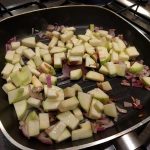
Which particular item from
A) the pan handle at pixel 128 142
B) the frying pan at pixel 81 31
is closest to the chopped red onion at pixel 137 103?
the frying pan at pixel 81 31

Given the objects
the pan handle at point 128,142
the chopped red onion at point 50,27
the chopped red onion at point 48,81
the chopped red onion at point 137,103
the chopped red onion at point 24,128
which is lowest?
the pan handle at point 128,142

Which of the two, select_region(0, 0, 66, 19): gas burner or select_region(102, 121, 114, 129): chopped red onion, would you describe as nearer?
select_region(102, 121, 114, 129): chopped red onion

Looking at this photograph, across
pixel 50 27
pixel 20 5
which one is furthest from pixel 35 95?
pixel 20 5

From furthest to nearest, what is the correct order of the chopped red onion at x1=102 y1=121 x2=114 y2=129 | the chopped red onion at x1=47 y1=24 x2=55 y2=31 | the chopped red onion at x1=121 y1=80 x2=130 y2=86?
the chopped red onion at x1=47 y1=24 x2=55 y2=31
the chopped red onion at x1=121 y1=80 x2=130 y2=86
the chopped red onion at x1=102 y1=121 x2=114 y2=129

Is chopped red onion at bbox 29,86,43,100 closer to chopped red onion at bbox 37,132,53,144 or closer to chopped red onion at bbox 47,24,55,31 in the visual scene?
chopped red onion at bbox 37,132,53,144

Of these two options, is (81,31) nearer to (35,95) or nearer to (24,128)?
(35,95)

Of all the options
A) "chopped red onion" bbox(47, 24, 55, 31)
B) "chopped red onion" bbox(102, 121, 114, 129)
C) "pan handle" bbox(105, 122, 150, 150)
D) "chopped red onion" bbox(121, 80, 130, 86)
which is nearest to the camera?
"pan handle" bbox(105, 122, 150, 150)

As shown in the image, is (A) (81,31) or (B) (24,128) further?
(A) (81,31)

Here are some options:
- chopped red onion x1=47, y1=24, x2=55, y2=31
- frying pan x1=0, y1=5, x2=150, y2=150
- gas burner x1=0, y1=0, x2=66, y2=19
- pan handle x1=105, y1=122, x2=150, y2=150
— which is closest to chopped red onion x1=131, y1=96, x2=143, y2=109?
frying pan x1=0, y1=5, x2=150, y2=150

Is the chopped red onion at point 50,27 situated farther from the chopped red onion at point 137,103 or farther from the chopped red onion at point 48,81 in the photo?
the chopped red onion at point 137,103
